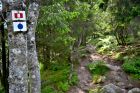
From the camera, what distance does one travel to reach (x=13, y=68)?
5.79 meters

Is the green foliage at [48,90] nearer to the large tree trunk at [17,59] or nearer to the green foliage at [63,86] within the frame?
the green foliage at [63,86]

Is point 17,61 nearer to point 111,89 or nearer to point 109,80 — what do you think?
point 111,89

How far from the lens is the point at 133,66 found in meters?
18.2

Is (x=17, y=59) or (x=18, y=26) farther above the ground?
(x=18, y=26)

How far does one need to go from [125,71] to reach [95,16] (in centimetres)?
408

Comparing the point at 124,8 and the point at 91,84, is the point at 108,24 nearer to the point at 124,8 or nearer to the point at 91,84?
the point at 124,8

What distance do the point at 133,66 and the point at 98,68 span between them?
226 centimetres

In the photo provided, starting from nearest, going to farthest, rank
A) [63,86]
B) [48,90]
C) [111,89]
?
1. [48,90]
2. [111,89]
3. [63,86]

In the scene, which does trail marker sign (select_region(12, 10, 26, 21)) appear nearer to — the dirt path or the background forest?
the background forest

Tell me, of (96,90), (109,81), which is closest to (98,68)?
(109,81)

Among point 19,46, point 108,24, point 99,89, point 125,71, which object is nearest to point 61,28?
point 99,89

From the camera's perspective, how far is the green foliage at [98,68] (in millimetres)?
17847

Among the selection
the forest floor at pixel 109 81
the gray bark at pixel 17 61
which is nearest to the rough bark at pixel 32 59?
the gray bark at pixel 17 61

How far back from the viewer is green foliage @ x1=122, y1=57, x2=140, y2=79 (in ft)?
58.0
